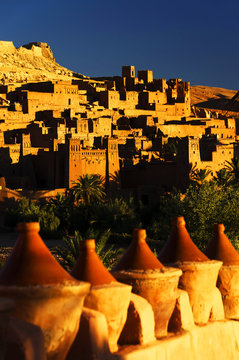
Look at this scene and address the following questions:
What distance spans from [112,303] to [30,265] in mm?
860

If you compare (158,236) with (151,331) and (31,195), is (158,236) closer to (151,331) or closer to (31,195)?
(31,195)

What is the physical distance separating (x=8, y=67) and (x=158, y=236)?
48897 mm

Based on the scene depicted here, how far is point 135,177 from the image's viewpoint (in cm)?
4247

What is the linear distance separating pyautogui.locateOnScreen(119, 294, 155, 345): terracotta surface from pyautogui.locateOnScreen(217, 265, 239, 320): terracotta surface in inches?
68.2

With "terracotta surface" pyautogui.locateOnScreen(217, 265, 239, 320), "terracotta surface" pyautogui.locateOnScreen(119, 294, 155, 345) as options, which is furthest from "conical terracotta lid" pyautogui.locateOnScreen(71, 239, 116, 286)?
"terracotta surface" pyautogui.locateOnScreen(217, 265, 239, 320)

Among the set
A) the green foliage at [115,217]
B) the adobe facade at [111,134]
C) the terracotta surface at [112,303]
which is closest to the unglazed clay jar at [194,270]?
the terracotta surface at [112,303]

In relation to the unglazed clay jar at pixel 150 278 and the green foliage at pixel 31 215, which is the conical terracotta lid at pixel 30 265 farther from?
the green foliage at pixel 31 215

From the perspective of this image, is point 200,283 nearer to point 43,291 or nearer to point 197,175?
point 43,291

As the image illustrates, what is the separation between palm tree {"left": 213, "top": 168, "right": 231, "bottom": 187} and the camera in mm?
40078

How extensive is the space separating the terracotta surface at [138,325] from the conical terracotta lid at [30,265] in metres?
0.95

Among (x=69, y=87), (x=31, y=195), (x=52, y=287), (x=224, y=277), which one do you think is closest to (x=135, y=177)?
(x=31, y=195)

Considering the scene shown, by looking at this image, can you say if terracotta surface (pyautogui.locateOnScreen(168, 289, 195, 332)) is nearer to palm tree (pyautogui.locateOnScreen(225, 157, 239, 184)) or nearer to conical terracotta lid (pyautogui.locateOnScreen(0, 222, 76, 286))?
conical terracotta lid (pyautogui.locateOnScreen(0, 222, 76, 286))

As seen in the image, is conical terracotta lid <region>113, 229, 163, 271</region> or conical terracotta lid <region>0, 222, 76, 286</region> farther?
conical terracotta lid <region>113, 229, 163, 271</region>

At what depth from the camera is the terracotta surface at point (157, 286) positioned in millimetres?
6574
